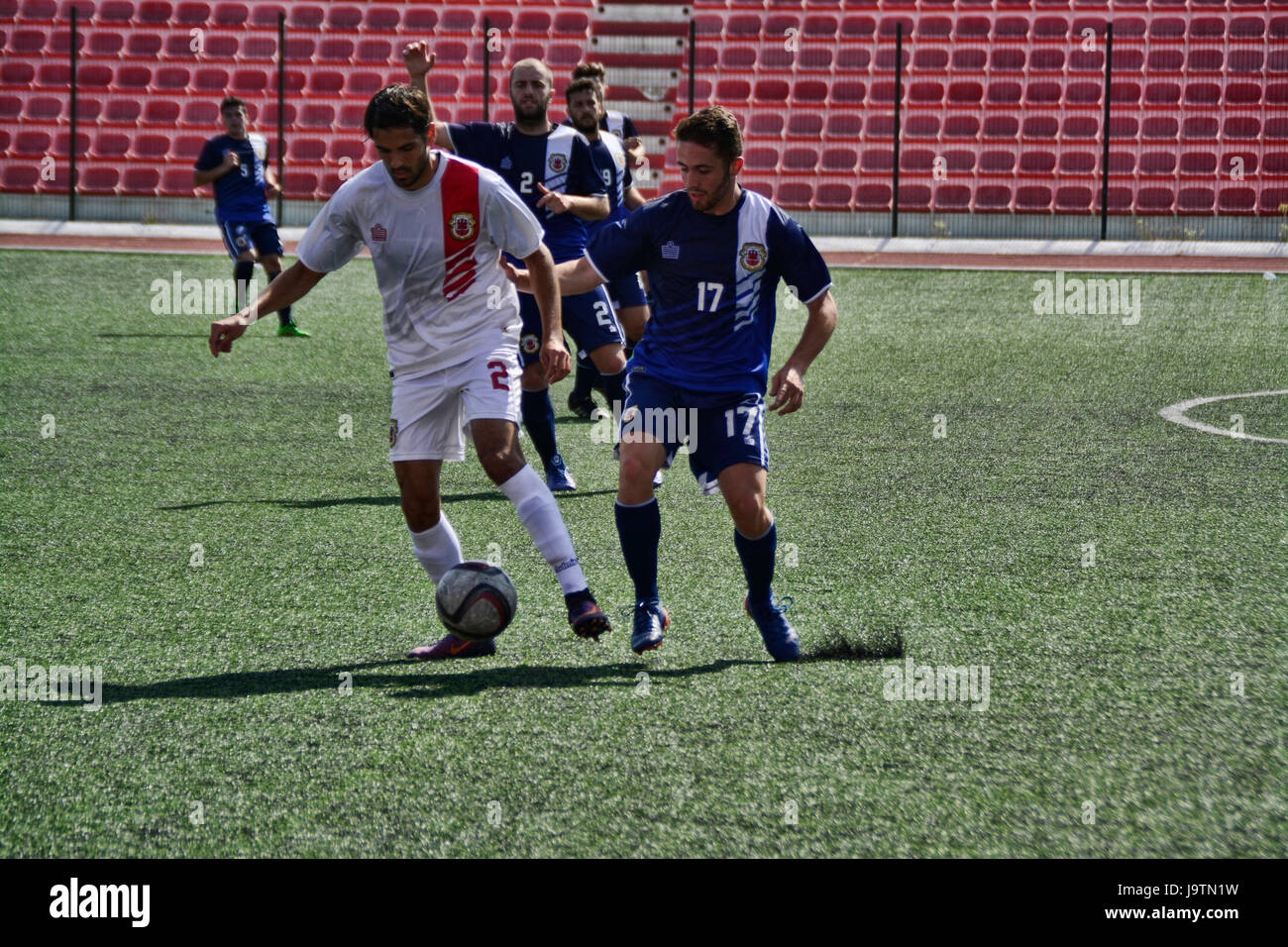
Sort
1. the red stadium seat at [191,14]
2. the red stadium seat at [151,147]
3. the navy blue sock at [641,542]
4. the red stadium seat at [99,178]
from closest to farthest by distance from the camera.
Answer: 1. the navy blue sock at [641,542]
2. the red stadium seat at [99,178]
3. the red stadium seat at [151,147]
4. the red stadium seat at [191,14]

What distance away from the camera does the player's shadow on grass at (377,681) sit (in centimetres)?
427

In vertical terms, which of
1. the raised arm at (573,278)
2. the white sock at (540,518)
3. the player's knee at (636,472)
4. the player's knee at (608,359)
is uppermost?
the raised arm at (573,278)

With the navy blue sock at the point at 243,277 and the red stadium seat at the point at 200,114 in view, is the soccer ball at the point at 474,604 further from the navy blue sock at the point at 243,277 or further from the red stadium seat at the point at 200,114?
the red stadium seat at the point at 200,114

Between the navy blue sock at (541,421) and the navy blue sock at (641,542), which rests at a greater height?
the navy blue sock at (541,421)

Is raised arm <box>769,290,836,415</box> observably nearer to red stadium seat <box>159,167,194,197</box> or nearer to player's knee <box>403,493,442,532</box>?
player's knee <box>403,493,442,532</box>

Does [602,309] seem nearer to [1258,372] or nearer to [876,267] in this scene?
[1258,372]

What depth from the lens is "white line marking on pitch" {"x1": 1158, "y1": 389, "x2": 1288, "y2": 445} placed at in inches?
333

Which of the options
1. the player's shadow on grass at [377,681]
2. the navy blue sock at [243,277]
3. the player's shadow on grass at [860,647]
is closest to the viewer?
the player's shadow on grass at [377,681]

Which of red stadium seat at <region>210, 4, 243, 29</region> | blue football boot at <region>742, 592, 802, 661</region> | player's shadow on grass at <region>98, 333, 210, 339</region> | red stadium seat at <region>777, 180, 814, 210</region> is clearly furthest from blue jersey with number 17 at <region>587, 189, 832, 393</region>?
red stadium seat at <region>210, 4, 243, 29</region>

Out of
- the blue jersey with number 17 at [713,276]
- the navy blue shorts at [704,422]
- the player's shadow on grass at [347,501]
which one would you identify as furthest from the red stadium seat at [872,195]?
the navy blue shorts at [704,422]

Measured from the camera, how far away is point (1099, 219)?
2016 cm

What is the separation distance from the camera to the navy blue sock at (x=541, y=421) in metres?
7.34

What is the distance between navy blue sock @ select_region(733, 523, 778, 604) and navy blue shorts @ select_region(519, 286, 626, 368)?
3.02m

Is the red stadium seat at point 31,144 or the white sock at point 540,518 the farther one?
the red stadium seat at point 31,144
